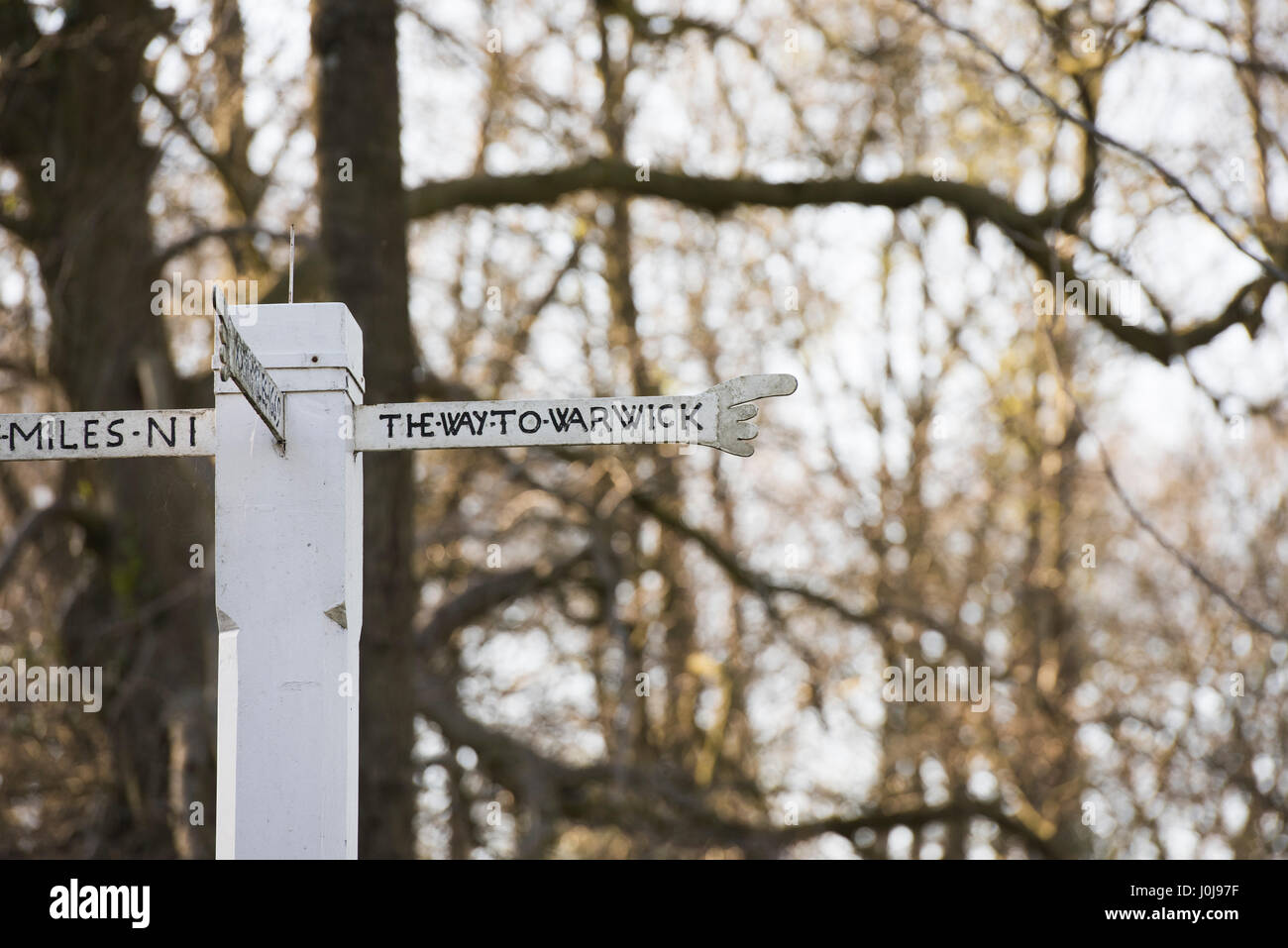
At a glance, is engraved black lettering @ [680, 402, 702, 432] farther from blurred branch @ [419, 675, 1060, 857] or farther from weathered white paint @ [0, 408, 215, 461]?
blurred branch @ [419, 675, 1060, 857]

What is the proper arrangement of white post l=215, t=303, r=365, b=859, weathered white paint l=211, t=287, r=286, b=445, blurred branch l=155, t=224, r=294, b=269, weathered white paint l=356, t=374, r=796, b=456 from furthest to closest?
blurred branch l=155, t=224, r=294, b=269 < weathered white paint l=356, t=374, r=796, b=456 < white post l=215, t=303, r=365, b=859 < weathered white paint l=211, t=287, r=286, b=445

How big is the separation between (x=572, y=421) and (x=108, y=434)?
0.71 metres

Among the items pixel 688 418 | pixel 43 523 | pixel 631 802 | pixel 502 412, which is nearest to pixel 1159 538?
pixel 688 418

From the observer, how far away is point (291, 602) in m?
2.28

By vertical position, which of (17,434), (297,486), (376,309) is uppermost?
(376,309)

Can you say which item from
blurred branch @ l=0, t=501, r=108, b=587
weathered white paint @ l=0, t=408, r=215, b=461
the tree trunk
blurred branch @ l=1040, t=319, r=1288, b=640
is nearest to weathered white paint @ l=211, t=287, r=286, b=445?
weathered white paint @ l=0, t=408, r=215, b=461

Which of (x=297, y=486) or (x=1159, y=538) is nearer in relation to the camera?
(x=297, y=486)

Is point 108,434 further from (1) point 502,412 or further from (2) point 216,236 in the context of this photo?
(2) point 216,236

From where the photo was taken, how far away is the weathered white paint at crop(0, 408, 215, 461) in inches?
92.0

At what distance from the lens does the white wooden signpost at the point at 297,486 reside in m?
2.23

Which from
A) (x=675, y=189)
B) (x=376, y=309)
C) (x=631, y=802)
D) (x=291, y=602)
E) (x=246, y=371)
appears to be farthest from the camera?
(x=631, y=802)

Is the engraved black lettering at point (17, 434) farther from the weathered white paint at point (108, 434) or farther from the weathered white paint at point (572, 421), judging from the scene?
the weathered white paint at point (572, 421)

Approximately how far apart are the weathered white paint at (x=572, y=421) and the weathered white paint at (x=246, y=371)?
141 mm

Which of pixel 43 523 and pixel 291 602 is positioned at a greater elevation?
pixel 43 523
